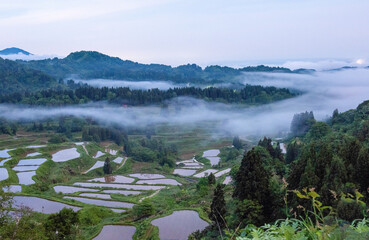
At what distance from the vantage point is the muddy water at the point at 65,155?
41275mm

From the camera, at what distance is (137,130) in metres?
78.4

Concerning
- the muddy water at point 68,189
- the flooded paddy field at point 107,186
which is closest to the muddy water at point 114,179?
the flooded paddy field at point 107,186

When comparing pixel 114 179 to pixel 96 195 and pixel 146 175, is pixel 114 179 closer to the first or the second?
pixel 146 175

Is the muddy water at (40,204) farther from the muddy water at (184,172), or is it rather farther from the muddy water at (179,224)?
the muddy water at (184,172)

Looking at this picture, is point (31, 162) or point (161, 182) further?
point (31, 162)

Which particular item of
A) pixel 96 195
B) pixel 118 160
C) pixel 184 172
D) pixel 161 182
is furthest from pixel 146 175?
pixel 96 195

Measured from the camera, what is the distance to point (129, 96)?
10094cm

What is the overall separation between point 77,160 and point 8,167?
29.2 feet

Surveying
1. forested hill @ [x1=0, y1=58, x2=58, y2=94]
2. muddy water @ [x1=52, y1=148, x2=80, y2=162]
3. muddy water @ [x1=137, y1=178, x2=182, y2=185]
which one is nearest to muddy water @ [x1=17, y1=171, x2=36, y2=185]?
muddy water @ [x1=52, y1=148, x2=80, y2=162]

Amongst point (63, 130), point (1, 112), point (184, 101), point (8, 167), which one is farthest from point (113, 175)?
point (184, 101)

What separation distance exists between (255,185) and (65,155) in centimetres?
3414

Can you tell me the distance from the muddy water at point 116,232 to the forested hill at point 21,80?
124 metres

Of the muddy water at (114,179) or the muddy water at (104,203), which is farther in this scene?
the muddy water at (114,179)

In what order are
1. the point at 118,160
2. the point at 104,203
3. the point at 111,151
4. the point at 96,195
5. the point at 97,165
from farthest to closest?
1. the point at 111,151
2. the point at 118,160
3. the point at 97,165
4. the point at 96,195
5. the point at 104,203
